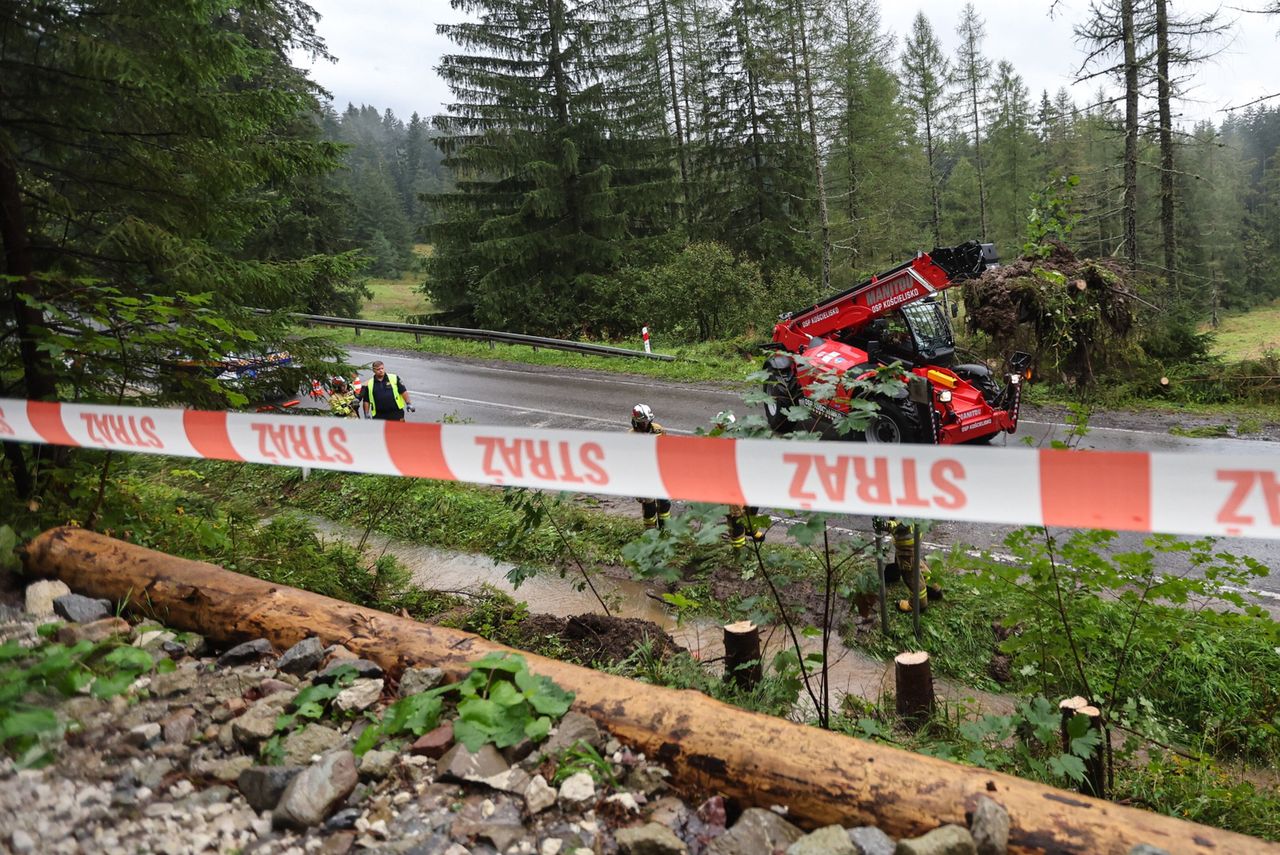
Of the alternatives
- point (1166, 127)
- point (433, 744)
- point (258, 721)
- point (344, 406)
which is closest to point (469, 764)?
point (433, 744)

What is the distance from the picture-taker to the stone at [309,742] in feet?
8.86

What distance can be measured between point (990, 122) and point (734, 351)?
28065 mm

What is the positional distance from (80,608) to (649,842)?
138 inches

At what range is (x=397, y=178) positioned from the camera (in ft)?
273

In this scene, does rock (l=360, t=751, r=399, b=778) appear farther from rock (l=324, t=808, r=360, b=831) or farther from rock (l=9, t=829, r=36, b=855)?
rock (l=9, t=829, r=36, b=855)

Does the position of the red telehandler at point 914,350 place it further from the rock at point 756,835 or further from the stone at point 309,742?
the stone at point 309,742

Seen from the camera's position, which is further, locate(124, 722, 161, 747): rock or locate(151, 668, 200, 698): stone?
locate(151, 668, 200, 698): stone

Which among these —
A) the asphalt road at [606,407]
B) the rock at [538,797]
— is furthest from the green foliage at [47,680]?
the asphalt road at [606,407]

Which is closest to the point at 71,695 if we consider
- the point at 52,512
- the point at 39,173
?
the point at 52,512

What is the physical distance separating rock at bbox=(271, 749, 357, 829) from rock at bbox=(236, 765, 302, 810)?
38 mm

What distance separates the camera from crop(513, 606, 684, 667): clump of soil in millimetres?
5047

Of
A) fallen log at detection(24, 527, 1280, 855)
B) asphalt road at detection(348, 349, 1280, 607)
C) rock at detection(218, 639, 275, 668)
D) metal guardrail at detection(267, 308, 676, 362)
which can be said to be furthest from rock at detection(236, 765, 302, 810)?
metal guardrail at detection(267, 308, 676, 362)

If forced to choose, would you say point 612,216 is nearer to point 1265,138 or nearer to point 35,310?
point 35,310

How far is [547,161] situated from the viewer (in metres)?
24.1
